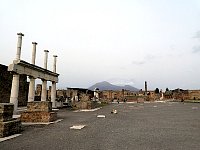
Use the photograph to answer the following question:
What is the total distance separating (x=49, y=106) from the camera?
13.0 m

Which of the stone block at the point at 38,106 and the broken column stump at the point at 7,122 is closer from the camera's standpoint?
the broken column stump at the point at 7,122

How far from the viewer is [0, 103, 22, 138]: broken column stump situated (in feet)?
26.1

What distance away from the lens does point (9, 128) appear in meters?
8.34

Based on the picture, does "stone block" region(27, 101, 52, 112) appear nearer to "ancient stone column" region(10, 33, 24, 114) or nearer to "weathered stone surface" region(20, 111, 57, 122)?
"weathered stone surface" region(20, 111, 57, 122)

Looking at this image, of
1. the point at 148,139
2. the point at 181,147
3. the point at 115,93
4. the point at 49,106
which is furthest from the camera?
the point at 115,93

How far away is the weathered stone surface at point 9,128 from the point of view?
26.0 ft

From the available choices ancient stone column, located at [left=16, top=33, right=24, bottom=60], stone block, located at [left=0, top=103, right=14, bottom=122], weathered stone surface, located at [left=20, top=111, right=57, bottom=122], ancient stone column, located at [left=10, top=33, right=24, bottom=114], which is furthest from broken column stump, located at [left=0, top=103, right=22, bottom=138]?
ancient stone column, located at [left=16, top=33, right=24, bottom=60]

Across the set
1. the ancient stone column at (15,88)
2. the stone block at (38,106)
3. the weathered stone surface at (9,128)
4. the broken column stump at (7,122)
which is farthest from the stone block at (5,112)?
the ancient stone column at (15,88)

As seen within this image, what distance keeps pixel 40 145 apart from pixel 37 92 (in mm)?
42617

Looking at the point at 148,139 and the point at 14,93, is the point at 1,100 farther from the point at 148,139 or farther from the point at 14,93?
the point at 148,139

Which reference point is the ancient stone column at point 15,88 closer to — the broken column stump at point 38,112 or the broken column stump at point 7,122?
the broken column stump at point 38,112

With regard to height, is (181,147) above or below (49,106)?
below

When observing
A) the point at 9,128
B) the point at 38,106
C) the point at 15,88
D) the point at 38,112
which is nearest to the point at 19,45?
the point at 15,88

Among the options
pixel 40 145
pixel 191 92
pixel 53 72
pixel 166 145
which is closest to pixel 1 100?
pixel 53 72
